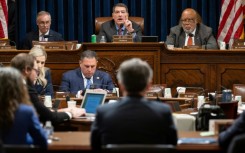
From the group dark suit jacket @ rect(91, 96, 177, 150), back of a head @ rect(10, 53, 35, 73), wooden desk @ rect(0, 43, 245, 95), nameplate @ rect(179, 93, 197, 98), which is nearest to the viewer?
dark suit jacket @ rect(91, 96, 177, 150)

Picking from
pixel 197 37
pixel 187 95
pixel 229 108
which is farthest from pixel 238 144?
pixel 197 37

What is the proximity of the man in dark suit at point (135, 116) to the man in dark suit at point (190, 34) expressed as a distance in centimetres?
644

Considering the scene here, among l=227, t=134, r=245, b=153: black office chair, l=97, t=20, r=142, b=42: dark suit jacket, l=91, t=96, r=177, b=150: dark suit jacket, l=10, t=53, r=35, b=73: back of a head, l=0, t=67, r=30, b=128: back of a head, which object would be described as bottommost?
l=227, t=134, r=245, b=153: black office chair

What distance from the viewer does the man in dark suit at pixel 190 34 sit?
1161cm

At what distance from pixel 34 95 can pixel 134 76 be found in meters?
1.78

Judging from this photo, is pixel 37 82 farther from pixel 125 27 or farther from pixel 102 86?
pixel 125 27

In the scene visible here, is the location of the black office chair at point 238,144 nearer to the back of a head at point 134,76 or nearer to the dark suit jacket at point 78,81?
the back of a head at point 134,76

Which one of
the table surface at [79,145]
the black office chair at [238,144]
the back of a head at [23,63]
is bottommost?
the table surface at [79,145]

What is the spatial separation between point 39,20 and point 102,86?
103 inches

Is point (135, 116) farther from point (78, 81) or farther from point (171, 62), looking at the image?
point (171, 62)

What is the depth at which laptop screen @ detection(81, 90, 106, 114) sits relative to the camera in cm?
757

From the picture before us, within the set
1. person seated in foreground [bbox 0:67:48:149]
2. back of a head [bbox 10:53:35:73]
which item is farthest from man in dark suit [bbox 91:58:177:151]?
back of a head [bbox 10:53:35:73]

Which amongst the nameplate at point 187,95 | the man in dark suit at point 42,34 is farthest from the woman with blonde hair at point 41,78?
the man in dark suit at point 42,34

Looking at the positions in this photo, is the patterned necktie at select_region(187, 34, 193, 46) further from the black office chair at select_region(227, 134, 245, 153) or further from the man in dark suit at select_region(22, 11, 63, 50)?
the black office chair at select_region(227, 134, 245, 153)
